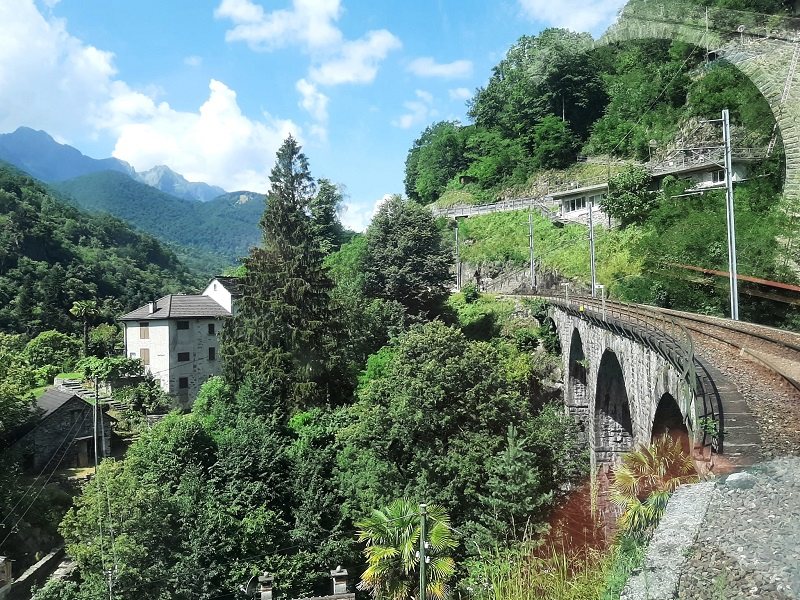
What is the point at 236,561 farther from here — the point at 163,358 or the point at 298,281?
the point at 163,358

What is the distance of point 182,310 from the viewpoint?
3616 centimetres

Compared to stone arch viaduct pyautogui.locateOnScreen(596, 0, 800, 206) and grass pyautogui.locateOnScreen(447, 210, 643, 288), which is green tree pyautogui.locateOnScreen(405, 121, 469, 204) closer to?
grass pyautogui.locateOnScreen(447, 210, 643, 288)

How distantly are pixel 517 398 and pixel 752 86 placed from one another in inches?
996

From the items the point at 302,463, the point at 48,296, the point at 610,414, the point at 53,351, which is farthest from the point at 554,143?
the point at 48,296

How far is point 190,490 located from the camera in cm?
1916

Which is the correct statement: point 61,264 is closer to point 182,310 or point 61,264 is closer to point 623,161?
point 182,310

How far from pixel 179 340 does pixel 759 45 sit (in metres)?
34.6

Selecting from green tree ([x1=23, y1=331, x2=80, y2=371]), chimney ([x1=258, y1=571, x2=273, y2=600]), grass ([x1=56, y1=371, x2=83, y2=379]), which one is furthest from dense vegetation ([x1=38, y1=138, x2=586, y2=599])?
green tree ([x1=23, y1=331, x2=80, y2=371])

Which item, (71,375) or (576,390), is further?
(71,375)

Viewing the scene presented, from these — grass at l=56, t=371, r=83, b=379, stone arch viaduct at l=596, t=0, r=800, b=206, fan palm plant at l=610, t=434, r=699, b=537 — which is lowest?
grass at l=56, t=371, r=83, b=379

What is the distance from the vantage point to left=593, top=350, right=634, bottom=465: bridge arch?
1915cm

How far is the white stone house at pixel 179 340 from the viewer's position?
35250mm

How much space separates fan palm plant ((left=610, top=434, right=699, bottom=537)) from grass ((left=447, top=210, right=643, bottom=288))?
967 inches

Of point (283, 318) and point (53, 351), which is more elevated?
point (283, 318)
